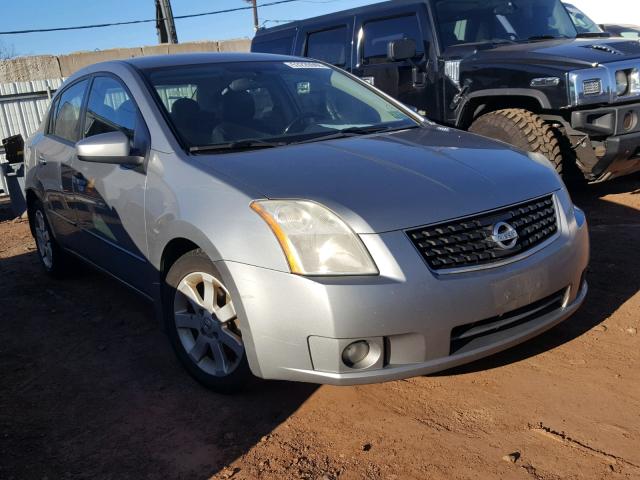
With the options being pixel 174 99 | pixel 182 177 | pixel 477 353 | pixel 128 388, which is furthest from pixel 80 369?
pixel 477 353

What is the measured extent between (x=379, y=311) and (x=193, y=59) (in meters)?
2.35

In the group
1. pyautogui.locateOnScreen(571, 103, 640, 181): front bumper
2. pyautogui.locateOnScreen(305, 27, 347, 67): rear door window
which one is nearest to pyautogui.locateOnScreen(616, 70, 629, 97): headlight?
pyautogui.locateOnScreen(571, 103, 640, 181): front bumper

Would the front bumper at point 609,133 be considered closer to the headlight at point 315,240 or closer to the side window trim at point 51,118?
the headlight at point 315,240

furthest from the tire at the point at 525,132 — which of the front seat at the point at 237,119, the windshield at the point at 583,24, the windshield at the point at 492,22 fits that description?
the front seat at the point at 237,119

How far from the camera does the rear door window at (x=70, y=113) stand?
174 inches

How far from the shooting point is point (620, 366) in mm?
3084

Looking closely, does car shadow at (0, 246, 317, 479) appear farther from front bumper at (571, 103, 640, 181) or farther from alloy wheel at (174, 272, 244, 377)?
front bumper at (571, 103, 640, 181)

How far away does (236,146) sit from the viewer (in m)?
3.31

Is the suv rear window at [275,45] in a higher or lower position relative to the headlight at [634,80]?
higher

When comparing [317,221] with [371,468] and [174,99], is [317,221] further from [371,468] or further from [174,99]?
[174,99]

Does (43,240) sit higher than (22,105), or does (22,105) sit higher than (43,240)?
(22,105)

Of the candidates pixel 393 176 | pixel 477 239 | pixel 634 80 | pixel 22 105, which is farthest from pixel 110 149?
pixel 22 105

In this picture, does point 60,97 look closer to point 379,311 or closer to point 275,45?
point 379,311

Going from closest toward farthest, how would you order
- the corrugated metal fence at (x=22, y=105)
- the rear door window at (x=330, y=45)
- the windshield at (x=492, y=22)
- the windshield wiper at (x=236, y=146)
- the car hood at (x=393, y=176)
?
the car hood at (x=393, y=176), the windshield wiper at (x=236, y=146), the windshield at (x=492, y=22), the rear door window at (x=330, y=45), the corrugated metal fence at (x=22, y=105)
